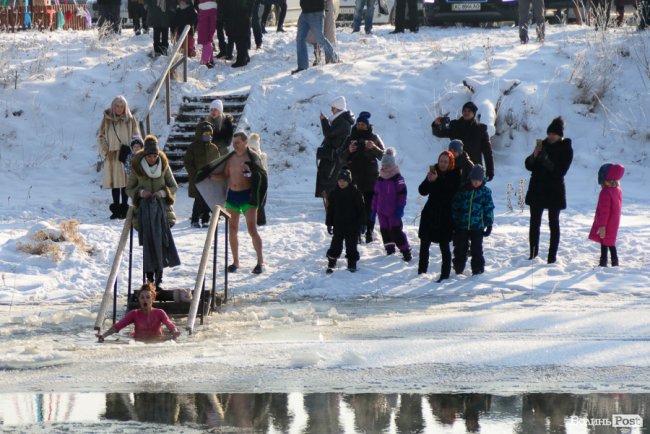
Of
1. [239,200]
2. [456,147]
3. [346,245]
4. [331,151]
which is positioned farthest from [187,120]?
[456,147]

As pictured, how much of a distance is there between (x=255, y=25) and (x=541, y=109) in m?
6.28

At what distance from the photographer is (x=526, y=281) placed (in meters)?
14.0

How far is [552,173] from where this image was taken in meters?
14.6

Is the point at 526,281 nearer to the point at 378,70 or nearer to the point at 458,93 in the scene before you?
the point at 458,93

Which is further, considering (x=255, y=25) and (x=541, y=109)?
(x=255, y=25)

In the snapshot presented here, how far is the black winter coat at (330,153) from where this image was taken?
626 inches

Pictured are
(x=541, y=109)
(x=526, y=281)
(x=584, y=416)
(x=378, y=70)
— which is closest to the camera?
(x=584, y=416)

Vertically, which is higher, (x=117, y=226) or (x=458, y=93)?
(x=458, y=93)

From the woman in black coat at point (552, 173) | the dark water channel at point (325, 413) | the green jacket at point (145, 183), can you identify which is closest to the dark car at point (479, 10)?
the woman in black coat at point (552, 173)

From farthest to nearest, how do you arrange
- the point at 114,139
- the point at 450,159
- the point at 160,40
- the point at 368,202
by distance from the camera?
the point at 160,40 → the point at 114,139 → the point at 368,202 → the point at 450,159

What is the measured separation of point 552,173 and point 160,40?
37.0 feet

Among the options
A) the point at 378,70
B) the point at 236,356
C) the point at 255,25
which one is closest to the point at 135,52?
the point at 255,25

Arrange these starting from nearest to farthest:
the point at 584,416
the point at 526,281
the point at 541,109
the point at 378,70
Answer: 1. the point at 584,416
2. the point at 526,281
3. the point at 541,109
4. the point at 378,70

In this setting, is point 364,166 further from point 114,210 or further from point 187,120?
point 187,120
